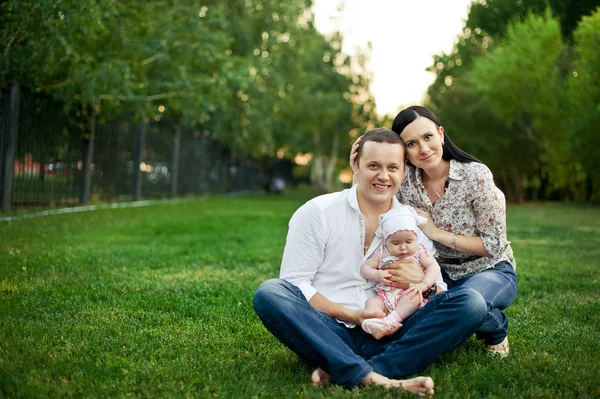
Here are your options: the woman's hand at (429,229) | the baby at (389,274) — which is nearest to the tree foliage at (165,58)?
the woman's hand at (429,229)

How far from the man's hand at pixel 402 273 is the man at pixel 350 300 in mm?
169

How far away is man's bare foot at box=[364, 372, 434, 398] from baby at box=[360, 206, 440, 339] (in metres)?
0.28

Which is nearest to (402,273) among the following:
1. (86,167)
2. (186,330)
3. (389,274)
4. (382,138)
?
(389,274)

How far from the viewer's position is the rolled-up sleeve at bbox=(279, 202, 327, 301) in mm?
4090

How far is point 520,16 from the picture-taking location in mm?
30453

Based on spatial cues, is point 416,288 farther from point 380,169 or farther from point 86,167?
point 86,167

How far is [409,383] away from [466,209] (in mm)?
1437

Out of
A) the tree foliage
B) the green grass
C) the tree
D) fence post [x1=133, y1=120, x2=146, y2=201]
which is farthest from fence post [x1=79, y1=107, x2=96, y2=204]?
the tree

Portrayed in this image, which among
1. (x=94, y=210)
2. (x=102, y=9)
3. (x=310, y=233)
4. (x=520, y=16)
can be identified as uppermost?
(x=520, y=16)

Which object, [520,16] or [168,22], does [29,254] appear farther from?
[520,16]

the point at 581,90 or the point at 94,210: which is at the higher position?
the point at 581,90

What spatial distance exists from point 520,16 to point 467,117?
7103 mm

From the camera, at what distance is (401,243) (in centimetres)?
405

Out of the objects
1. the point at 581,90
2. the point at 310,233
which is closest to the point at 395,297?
the point at 310,233
